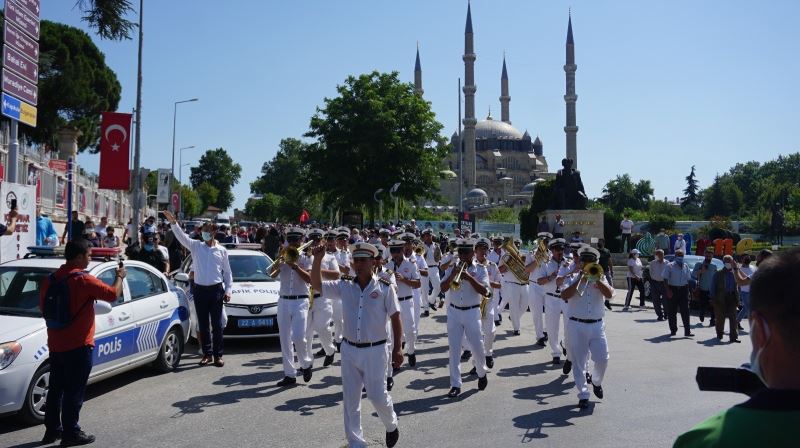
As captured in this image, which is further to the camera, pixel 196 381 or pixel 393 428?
pixel 196 381

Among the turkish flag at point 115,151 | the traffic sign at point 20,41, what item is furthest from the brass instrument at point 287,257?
the turkish flag at point 115,151

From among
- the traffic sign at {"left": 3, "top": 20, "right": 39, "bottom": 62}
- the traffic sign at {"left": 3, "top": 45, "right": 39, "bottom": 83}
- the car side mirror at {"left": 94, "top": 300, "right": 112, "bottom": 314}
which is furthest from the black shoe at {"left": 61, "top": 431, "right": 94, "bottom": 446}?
the traffic sign at {"left": 3, "top": 20, "right": 39, "bottom": 62}

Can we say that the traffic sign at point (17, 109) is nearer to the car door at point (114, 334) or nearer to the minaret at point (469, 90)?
the car door at point (114, 334)

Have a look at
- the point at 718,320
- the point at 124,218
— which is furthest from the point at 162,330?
the point at 124,218

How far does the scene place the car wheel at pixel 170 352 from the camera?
345 inches

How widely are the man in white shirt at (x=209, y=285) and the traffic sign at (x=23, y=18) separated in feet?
14.5

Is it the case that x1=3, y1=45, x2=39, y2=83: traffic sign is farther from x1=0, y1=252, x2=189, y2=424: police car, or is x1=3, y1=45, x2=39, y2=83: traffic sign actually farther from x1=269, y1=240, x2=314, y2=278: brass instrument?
x1=269, y1=240, x2=314, y2=278: brass instrument

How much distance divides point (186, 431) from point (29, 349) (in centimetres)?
165

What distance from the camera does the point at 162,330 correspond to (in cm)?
866

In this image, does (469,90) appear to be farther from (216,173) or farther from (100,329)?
(100,329)

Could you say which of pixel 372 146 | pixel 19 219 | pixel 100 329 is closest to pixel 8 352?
pixel 100 329

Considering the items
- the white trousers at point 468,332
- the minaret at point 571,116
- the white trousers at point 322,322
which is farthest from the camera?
the minaret at point 571,116

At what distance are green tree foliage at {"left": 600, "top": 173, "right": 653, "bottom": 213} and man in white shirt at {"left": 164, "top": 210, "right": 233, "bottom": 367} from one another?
115789 millimetres

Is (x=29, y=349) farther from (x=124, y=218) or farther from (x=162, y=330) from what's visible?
(x=124, y=218)
